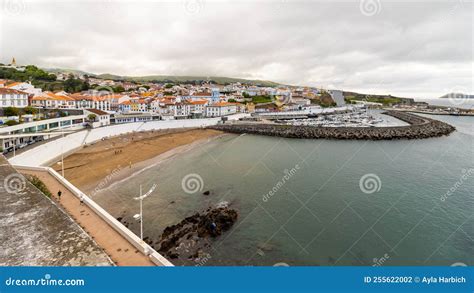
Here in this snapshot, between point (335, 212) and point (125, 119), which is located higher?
point (125, 119)

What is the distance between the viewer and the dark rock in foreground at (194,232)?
8320mm

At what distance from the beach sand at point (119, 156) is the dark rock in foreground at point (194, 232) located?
21.7 ft

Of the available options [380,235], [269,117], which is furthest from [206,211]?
[269,117]

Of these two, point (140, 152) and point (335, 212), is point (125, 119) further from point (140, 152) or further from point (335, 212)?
point (335, 212)

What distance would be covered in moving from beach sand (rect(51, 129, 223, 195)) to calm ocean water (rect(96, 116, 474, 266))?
1539 millimetres

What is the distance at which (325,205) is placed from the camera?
1128 cm

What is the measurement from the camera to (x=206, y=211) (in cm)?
1087

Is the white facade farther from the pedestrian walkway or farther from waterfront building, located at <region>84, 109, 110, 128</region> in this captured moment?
the pedestrian walkway

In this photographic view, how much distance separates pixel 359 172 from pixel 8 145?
23.8 meters

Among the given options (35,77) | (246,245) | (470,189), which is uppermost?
(35,77)

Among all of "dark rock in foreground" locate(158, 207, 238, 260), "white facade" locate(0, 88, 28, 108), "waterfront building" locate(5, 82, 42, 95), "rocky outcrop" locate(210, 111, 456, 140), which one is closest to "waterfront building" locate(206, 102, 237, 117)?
"rocky outcrop" locate(210, 111, 456, 140)

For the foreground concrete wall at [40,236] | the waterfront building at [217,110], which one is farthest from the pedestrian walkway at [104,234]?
the waterfront building at [217,110]

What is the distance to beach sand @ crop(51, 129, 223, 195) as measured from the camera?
50.1ft

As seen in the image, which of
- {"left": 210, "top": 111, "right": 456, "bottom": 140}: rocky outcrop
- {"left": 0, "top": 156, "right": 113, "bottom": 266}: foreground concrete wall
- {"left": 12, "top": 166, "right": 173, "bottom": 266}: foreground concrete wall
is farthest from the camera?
{"left": 210, "top": 111, "right": 456, "bottom": 140}: rocky outcrop
